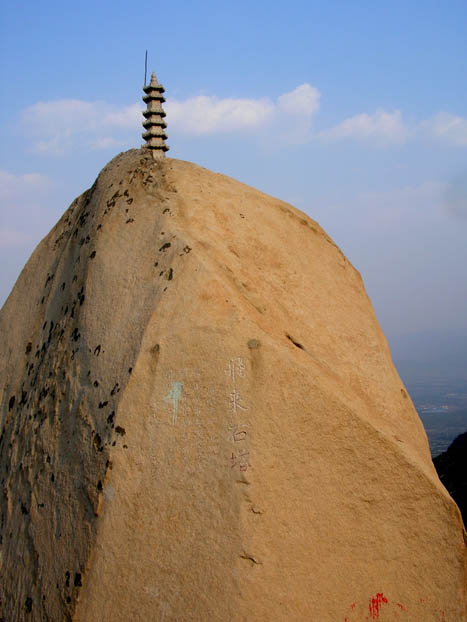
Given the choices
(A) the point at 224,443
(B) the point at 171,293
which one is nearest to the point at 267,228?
(B) the point at 171,293

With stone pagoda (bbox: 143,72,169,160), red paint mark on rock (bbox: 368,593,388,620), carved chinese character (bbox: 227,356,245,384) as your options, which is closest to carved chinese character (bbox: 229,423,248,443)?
carved chinese character (bbox: 227,356,245,384)

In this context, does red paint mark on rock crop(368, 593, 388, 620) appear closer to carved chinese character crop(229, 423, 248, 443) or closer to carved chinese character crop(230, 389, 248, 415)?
carved chinese character crop(229, 423, 248, 443)

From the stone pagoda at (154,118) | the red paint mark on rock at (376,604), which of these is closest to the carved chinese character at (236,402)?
the red paint mark on rock at (376,604)

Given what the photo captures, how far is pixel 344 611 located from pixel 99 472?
2125 mm

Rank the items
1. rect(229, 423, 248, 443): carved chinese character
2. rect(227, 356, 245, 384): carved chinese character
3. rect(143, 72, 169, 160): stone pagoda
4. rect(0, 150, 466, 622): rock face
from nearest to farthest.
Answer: rect(0, 150, 466, 622): rock face, rect(229, 423, 248, 443): carved chinese character, rect(227, 356, 245, 384): carved chinese character, rect(143, 72, 169, 160): stone pagoda

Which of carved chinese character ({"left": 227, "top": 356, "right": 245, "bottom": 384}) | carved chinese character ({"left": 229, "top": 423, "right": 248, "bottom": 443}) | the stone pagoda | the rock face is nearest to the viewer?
the rock face

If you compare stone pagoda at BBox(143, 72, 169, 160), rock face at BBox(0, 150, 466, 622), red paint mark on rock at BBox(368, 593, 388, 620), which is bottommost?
red paint mark on rock at BBox(368, 593, 388, 620)

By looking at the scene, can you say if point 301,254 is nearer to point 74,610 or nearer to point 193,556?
point 193,556

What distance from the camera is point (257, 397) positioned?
4.58 m

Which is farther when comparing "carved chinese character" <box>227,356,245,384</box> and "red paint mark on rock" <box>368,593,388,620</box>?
"carved chinese character" <box>227,356,245,384</box>

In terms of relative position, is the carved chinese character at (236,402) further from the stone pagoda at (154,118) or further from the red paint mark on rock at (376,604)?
the stone pagoda at (154,118)

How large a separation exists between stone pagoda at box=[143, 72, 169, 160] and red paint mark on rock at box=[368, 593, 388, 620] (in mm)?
5233

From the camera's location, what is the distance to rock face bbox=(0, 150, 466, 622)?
4.33m

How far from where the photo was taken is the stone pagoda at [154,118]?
7.51 m
